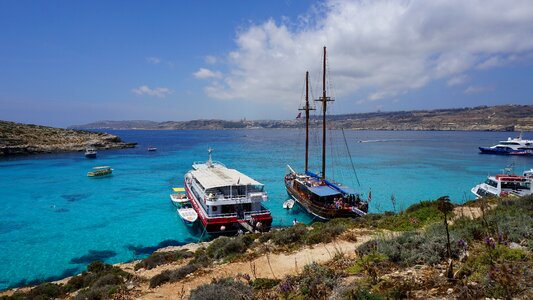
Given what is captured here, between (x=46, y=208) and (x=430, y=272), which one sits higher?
(x=430, y=272)

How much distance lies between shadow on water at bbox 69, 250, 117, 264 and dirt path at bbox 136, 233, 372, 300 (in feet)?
36.9

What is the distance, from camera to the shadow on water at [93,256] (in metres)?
19.8

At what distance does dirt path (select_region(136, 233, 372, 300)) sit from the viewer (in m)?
10.3

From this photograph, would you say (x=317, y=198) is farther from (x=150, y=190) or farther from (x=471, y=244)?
(x=150, y=190)

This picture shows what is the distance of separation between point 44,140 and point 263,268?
109252mm

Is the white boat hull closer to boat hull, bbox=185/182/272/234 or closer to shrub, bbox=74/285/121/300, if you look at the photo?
boat hull, bbox=185/182/272/234

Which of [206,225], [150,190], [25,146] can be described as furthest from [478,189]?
[25,146]

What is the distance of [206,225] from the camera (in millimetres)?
23219

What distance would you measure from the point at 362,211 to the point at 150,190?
2853cm

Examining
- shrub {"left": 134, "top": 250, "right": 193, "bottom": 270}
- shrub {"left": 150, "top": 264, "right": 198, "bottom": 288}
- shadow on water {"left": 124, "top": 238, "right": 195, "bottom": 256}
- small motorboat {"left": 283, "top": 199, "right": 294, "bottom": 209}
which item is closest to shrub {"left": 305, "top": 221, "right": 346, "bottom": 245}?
shrub {"left": 150, "top": 264, "right": 198, "bottom": 288}

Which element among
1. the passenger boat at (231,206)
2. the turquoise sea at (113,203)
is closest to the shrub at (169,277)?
the turquoise sea at (113,203)

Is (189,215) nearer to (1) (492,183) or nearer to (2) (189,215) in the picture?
(2) (189,215)

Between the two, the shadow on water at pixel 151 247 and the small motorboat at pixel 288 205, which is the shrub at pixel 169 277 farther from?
the small motorboat at pixel 288 205

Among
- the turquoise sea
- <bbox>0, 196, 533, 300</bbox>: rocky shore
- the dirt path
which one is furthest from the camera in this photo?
the turquoise sea
